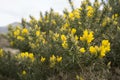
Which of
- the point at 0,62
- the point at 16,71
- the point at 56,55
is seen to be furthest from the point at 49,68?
the point at 0,62

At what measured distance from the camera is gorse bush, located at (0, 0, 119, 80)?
17.3 feet

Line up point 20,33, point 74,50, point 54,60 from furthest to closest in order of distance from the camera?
1. point 20,33
2. point 54,60
3. point 74,50

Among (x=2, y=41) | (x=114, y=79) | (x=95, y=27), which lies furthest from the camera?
(x=2, y=41)

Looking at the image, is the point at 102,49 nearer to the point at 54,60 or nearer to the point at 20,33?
the point at 54,60

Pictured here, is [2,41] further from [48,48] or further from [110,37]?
[110,37]

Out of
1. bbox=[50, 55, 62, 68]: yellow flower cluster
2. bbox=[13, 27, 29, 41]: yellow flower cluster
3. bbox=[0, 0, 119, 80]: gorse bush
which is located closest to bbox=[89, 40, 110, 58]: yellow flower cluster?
bbox=[0, 0, 119, 80]: gorse bush

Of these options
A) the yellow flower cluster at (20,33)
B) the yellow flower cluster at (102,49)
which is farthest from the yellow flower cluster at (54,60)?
the yellow flower cluster at (20,33)

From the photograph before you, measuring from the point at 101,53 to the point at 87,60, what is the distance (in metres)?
0.37

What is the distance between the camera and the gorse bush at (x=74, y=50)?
17.3ft

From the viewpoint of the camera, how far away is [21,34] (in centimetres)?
785

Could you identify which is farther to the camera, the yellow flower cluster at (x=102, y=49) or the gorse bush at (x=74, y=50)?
the gorse bush at (x=74, y=50)

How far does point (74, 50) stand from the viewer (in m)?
5.22

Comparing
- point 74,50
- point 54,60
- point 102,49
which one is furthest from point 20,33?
point 102,49

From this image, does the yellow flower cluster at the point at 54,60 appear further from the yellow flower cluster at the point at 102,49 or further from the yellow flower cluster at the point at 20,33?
the yellow flower cluster at the point at 20,33
